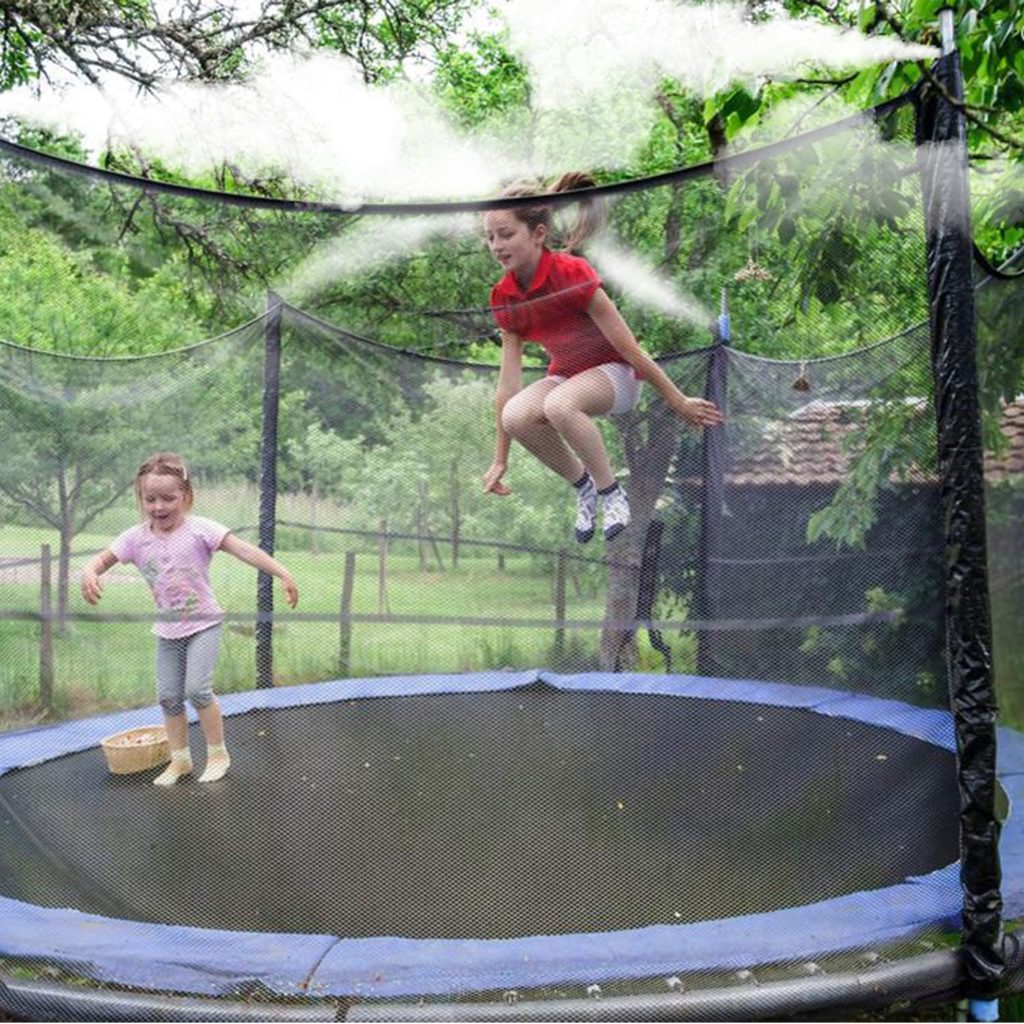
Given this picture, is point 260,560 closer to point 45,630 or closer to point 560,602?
point 45,630

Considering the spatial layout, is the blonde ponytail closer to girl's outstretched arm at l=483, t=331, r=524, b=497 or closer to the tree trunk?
girl's outstretched arm at l=483, t=331, r=524, b=497

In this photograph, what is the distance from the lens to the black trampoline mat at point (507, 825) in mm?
1741

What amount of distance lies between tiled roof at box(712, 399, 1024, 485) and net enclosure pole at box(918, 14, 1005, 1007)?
28 centimetres

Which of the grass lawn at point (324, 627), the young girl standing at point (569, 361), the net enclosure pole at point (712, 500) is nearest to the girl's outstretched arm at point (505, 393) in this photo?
the young girl standing at point (569, 361)

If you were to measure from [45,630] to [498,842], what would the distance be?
38.1 inches

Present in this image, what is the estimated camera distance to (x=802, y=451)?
6.63 feet

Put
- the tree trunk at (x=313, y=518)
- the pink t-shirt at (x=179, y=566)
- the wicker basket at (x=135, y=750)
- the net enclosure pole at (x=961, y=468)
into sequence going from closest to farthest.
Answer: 1. the net enclosure pole at (x=961, y=468)
2. the pink t-shirt at (x=179, y=566)
3. the tree trunk at (x=313, y=518)
4. the wicker basket at (x=135, y=750)

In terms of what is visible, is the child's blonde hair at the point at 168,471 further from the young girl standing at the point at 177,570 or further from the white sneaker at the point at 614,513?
the white sneaker at the point at 614,513

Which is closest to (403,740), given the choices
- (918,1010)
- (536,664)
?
(536,664)

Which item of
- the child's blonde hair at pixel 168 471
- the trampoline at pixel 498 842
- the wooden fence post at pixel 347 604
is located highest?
the child's blonde hair at pixel 168 471

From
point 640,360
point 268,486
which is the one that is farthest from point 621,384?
point 268,486

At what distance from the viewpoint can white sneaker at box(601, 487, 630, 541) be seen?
192cm

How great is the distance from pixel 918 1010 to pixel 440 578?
3.59 ft

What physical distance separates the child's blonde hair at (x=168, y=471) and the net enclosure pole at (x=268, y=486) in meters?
0.14
